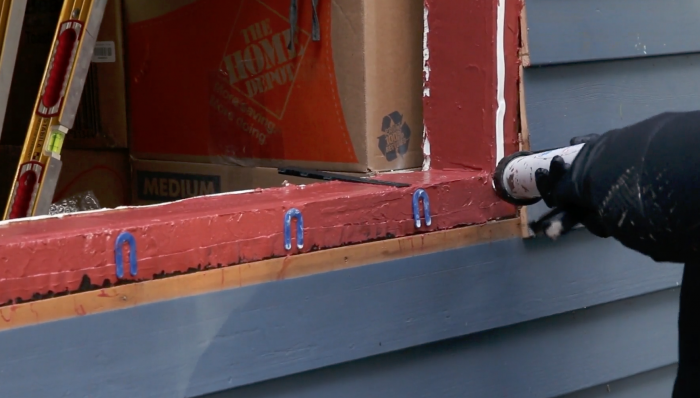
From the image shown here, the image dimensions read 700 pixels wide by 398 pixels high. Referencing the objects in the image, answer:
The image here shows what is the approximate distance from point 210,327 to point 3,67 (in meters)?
0.62

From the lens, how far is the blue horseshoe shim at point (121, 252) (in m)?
0.84

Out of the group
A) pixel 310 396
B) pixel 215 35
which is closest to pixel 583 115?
pixel 310 396

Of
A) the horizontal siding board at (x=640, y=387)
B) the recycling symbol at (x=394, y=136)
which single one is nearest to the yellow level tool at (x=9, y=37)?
the recycling symbol at (x=394, y=136)

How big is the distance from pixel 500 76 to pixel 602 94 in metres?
0.24

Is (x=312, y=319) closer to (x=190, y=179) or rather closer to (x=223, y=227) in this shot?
(x=223, y=227)

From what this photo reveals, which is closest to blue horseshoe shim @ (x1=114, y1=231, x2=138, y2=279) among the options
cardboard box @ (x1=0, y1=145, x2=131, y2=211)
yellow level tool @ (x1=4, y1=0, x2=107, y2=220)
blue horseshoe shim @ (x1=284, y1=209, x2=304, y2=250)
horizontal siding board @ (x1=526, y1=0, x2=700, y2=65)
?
blue horseshoe shim @ (x1=284, y1=209, x2=304, y2=250)

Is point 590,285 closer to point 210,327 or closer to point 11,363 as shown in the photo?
point 210,327

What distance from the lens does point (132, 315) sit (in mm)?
854

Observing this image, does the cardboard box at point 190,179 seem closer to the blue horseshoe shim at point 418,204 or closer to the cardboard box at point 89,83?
the cardboard box at point 89,83

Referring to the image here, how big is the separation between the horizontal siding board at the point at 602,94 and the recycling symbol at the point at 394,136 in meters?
0.22

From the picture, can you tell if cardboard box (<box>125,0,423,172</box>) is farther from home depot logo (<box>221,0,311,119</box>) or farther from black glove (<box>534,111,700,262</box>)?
black glove (<box>534,111,700,262</box>)

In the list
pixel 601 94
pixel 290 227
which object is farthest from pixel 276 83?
pixel 601 94

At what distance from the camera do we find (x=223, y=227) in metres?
0.92

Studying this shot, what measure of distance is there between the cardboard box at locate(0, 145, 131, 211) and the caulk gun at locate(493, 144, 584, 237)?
1.07 metres
